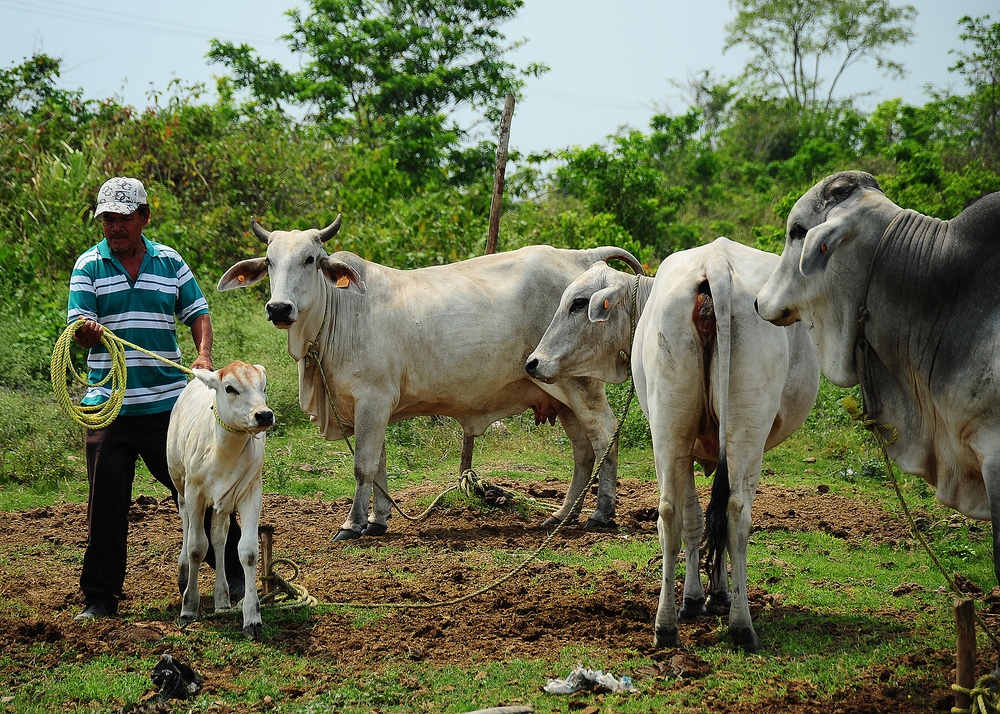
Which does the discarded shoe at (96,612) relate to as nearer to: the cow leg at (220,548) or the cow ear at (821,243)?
the cow leg at (220,548)

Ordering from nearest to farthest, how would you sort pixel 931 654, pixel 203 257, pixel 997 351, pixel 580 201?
pixel 997 351
pixel 931 654
pixel 203 257
pixel 580 201

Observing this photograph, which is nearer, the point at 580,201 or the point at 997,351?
the point at 997,351

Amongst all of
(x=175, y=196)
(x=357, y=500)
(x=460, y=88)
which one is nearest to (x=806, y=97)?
(x=460, y=88)

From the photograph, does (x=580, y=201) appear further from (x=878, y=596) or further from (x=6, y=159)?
(x=878, y=596)

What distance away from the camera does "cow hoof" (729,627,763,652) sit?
171 inches

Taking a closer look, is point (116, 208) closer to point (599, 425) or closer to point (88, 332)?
point (88, 332)

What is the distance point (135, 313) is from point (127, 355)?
227 millimetres

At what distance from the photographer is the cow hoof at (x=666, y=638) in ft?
14.5

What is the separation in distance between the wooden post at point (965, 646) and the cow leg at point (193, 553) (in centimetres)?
346

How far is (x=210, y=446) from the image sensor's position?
4770 mm

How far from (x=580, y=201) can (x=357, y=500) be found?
42.0ft

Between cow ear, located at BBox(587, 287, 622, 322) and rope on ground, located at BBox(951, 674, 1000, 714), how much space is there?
2570 millimetres

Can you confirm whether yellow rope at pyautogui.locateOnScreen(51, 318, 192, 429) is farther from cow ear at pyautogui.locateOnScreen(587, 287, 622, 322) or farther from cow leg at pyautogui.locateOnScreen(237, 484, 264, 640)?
cow ear at pyautogui.locateOnScreen(587, 287, 622, 322)

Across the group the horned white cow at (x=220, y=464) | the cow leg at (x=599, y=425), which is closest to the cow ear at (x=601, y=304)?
the cow leg at (x=599, y=425)
